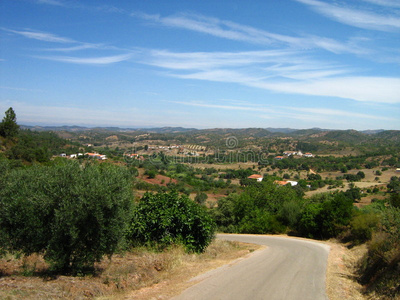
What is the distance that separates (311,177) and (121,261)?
3074 inches

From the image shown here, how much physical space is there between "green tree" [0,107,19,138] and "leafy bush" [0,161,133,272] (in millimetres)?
59279

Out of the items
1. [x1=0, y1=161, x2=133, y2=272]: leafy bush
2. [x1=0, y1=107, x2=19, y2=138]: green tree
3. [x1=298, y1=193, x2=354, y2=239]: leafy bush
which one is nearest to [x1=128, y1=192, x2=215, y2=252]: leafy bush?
[x1=0, y1=161, x2=133, y2=272]: leafy bush

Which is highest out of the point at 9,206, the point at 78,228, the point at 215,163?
the point at 9,206

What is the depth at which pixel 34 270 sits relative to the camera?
23.9ft

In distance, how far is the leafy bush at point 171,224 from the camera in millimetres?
10594

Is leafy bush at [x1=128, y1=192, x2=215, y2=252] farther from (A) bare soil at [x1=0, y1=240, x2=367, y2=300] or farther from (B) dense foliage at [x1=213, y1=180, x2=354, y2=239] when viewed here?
(B) dense foliage at [x1=213, y1=180, x2=354, y2=239]

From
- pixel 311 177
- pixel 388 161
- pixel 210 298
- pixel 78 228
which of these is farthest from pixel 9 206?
pixel 388 161

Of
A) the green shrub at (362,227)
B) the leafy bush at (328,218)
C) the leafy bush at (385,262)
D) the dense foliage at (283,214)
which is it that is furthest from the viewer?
the dense foliage at (283,214)

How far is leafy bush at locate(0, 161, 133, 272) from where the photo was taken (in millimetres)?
6613

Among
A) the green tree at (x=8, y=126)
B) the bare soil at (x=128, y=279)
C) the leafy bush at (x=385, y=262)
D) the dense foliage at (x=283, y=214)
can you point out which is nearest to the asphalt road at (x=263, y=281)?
the bare soil at (x=128, y=279)

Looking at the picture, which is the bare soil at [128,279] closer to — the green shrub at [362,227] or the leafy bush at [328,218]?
the green shrub at [362,227]

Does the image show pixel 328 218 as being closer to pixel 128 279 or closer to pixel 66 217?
pixel 128 279

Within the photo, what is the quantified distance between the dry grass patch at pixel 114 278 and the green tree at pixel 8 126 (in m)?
58.1

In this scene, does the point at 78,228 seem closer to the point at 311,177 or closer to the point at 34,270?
the point at 34,270
